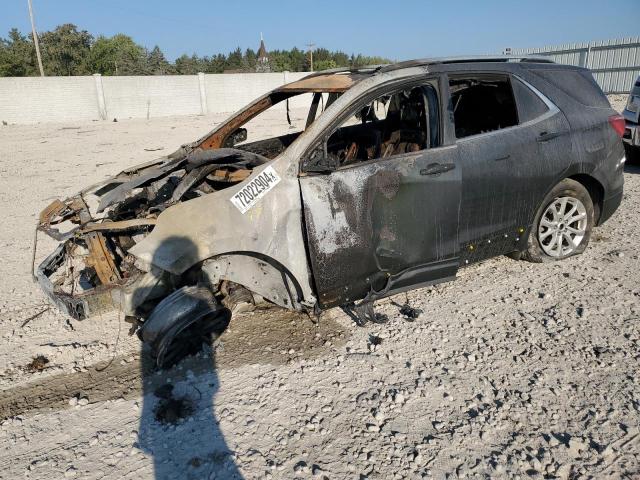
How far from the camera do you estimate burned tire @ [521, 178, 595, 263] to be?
14.4ft

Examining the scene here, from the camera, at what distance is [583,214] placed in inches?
181

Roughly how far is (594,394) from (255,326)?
2.43 metres

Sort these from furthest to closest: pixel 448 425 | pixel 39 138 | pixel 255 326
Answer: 1. pixel 39 138
2. pixel 255 326
3. pixel 448 425

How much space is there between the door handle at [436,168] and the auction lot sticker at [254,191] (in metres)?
1.11

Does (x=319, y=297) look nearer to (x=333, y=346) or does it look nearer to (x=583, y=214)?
(x=333, y=346)

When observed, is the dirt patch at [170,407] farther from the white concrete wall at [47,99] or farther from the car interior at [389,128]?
the white concrete wall at [47,99]

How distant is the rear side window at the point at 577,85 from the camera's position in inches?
174

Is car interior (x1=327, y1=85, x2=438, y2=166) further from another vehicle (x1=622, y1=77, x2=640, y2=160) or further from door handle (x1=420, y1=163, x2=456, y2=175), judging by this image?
another vehicle (x1=622, y1=77, x2=640, y2=160)

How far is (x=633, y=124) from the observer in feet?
25.7

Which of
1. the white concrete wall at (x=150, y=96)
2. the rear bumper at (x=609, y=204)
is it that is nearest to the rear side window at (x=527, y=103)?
the rear bumper at (x=609, y=204)

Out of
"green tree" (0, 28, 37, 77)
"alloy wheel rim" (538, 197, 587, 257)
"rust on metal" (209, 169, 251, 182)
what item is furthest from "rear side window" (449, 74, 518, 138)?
"green tree" (0, 28, 37, 77)

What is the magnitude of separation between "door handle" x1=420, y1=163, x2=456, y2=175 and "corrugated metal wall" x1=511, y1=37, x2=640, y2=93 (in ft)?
68.9

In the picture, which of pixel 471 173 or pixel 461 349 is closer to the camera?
pixel 461 349

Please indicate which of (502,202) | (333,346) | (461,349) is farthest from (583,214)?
(333,346)
